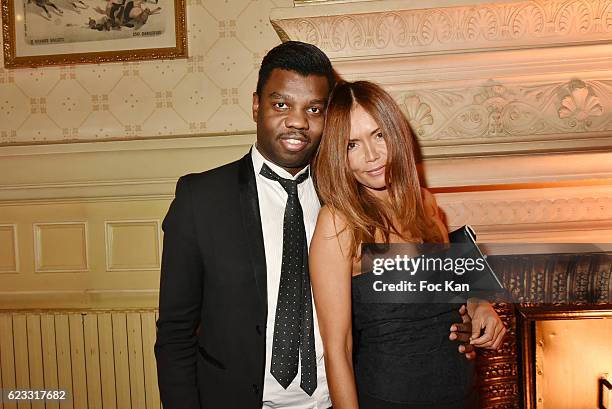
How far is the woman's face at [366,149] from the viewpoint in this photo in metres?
1.23

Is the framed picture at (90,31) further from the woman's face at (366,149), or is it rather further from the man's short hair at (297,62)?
the woman's face at (366,149)

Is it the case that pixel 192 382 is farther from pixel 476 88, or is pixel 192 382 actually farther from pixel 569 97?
pixel 569 97

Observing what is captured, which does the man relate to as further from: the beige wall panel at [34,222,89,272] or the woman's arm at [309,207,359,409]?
the beige wall panel at [34,222,89,272]

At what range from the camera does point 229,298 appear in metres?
1.29

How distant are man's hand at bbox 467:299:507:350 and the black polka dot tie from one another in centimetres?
40

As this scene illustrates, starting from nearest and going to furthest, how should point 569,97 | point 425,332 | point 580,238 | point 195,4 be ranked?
1. point 425,332
2. point 569,97
3. point 580,238
4. point 195,4

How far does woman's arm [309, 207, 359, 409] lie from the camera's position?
1172 mm

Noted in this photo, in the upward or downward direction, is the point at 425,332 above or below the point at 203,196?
below

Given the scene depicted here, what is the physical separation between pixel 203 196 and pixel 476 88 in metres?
0.94

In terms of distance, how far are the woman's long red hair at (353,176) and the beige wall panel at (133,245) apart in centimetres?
98

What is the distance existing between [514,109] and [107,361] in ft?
5.56

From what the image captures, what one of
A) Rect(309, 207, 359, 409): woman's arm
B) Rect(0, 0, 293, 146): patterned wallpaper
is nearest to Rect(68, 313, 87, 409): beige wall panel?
Rect(0, 0, 293, 146): patterned wallpaper

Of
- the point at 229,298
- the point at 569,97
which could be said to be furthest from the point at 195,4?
the point at 569,97

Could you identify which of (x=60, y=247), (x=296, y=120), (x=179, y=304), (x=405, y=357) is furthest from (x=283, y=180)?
(x=60, y=247)
